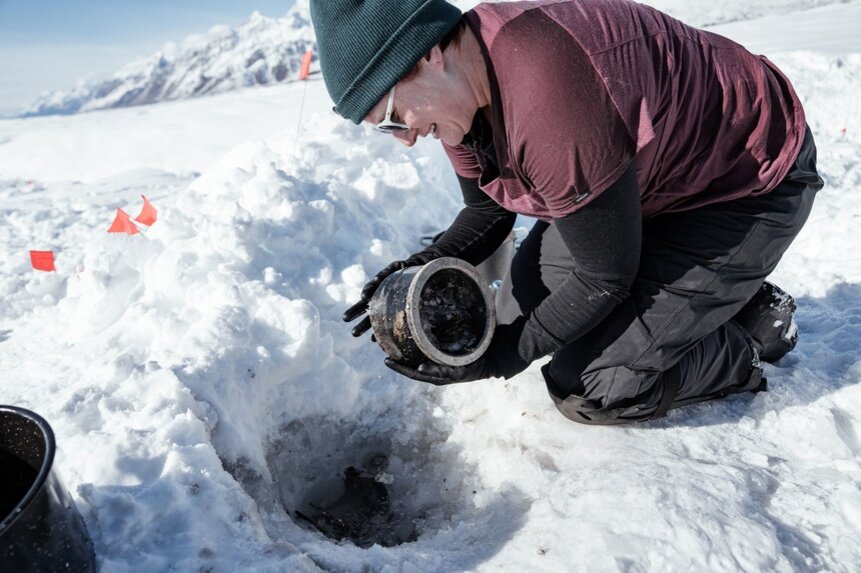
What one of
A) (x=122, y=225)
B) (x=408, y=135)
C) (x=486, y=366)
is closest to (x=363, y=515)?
(x=486, y=366)

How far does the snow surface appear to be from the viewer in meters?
1.63

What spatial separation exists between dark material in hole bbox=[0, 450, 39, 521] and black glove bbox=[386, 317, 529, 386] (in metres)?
1.01

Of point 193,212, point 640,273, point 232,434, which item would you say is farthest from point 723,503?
point 193,212

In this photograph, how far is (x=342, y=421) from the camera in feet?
8.29

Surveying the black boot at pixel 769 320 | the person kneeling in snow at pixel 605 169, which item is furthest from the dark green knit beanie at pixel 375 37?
the black boot at pixel 769 320

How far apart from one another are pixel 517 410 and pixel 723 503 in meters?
0.84

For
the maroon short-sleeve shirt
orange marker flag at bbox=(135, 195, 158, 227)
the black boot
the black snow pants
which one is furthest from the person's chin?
orange marker flag at bbox=(135, 195, 158, 227)

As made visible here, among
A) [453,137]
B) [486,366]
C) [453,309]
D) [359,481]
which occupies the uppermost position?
[453,137]

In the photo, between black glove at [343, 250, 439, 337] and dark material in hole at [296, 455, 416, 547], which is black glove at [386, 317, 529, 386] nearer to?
black glove at [343, 250, 439, 337]

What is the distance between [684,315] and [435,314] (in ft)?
2.74

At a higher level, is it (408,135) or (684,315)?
(408,135)

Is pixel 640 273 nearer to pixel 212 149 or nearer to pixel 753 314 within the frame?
pixel 753 314

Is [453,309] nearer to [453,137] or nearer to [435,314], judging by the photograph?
[435,314]

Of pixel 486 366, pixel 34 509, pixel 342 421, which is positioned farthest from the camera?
pixel 342 421
